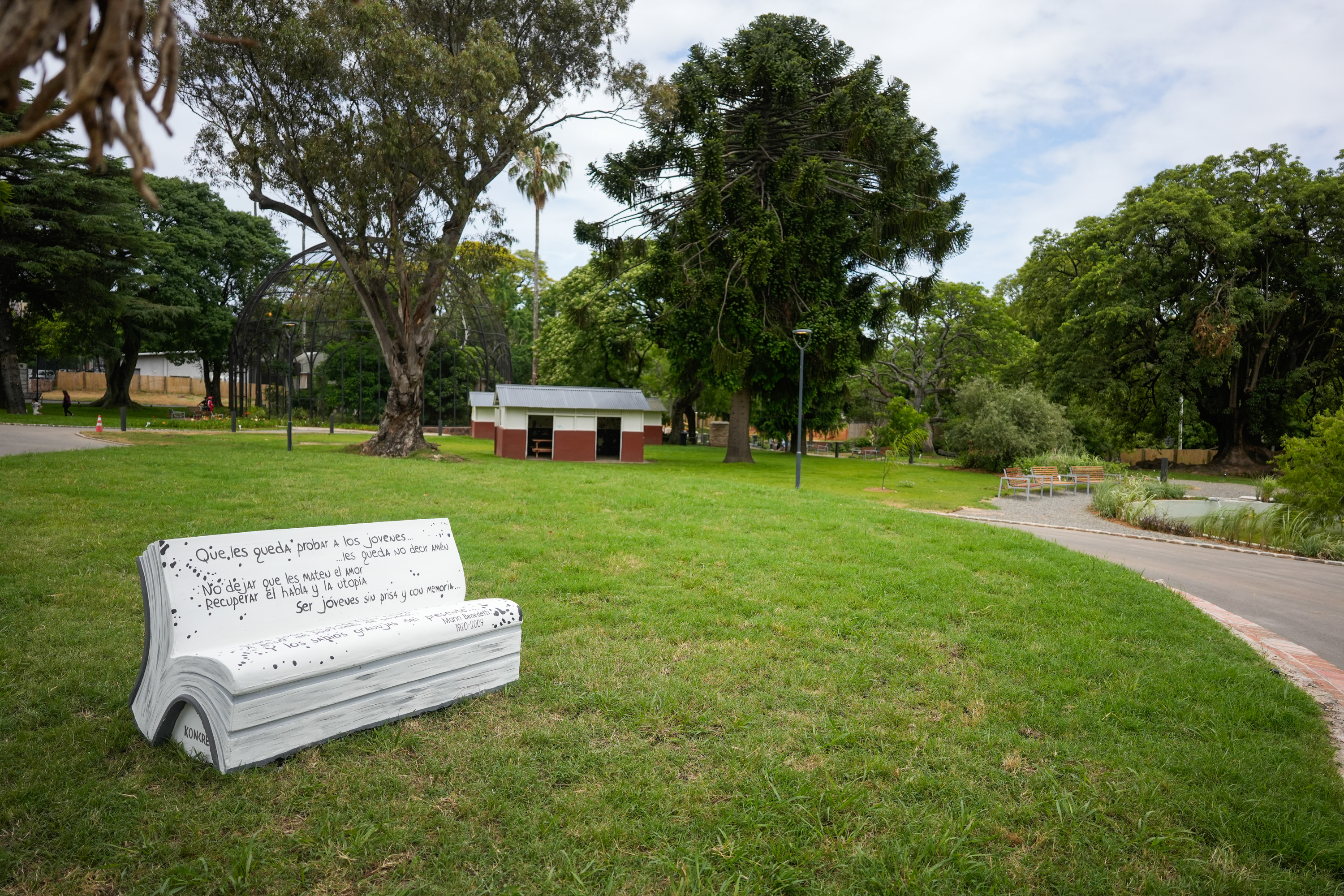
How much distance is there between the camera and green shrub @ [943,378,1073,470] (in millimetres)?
31641

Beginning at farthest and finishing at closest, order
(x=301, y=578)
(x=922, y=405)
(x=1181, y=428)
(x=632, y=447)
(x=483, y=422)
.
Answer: (x=922, y=405) → (x=1181, y=428) → (x=483, y=422) → (x=632, y=447) → (x=301, y=578)

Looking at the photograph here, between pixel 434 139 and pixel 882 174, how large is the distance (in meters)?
14.6

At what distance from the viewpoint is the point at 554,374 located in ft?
138

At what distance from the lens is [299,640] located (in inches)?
149

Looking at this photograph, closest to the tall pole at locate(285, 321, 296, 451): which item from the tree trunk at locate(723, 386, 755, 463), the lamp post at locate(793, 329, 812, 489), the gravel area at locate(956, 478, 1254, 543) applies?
the lamp post at locate(793, 329, 812, 489)

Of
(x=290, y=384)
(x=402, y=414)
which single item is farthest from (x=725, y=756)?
(x=290, y=384)

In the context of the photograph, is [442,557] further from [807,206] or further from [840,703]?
[807,206]

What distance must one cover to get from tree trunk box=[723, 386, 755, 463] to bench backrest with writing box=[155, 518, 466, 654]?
976 inches

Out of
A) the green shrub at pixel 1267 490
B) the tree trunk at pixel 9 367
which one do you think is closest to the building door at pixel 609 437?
the green shrub at pixel 1267 490

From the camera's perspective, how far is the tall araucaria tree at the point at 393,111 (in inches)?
699

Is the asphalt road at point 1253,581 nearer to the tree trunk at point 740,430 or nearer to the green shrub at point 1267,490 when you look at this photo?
the green shrub at point 1267,490

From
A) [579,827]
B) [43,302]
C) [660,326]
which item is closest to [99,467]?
[579,827]

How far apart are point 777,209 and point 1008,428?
532 inches

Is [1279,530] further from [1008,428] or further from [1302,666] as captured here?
[1008,428]
